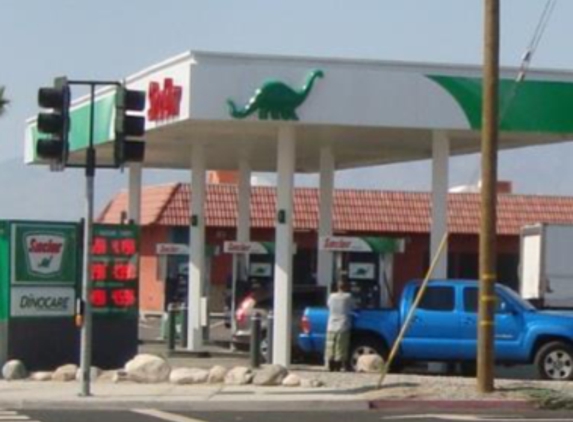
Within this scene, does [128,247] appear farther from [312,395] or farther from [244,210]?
[244,210]

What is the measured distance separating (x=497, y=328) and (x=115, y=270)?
6839 mm

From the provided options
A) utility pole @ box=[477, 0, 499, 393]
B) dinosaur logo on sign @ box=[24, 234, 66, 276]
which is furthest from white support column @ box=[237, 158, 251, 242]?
utility pole @ box=[477, 0, 499, 393]

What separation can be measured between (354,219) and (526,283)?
83.3 feet

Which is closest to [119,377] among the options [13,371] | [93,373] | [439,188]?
[93,373]

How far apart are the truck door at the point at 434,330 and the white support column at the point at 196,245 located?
8.58m

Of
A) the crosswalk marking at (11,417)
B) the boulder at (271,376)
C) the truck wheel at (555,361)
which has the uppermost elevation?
the truck wheel at (555,361)

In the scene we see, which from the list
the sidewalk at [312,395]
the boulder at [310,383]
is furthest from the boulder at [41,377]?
the boulder at [310,383]

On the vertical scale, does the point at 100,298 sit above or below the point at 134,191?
below

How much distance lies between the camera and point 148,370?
28531 mm

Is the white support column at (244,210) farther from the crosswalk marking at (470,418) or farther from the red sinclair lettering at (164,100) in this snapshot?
the crosswalk marking at (470,418)

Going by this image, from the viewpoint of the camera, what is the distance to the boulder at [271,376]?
27766 mm

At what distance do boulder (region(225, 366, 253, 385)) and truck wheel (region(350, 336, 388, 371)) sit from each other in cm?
324

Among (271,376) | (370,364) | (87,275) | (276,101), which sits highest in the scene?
(276,101)

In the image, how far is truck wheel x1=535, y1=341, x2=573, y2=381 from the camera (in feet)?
99.8
